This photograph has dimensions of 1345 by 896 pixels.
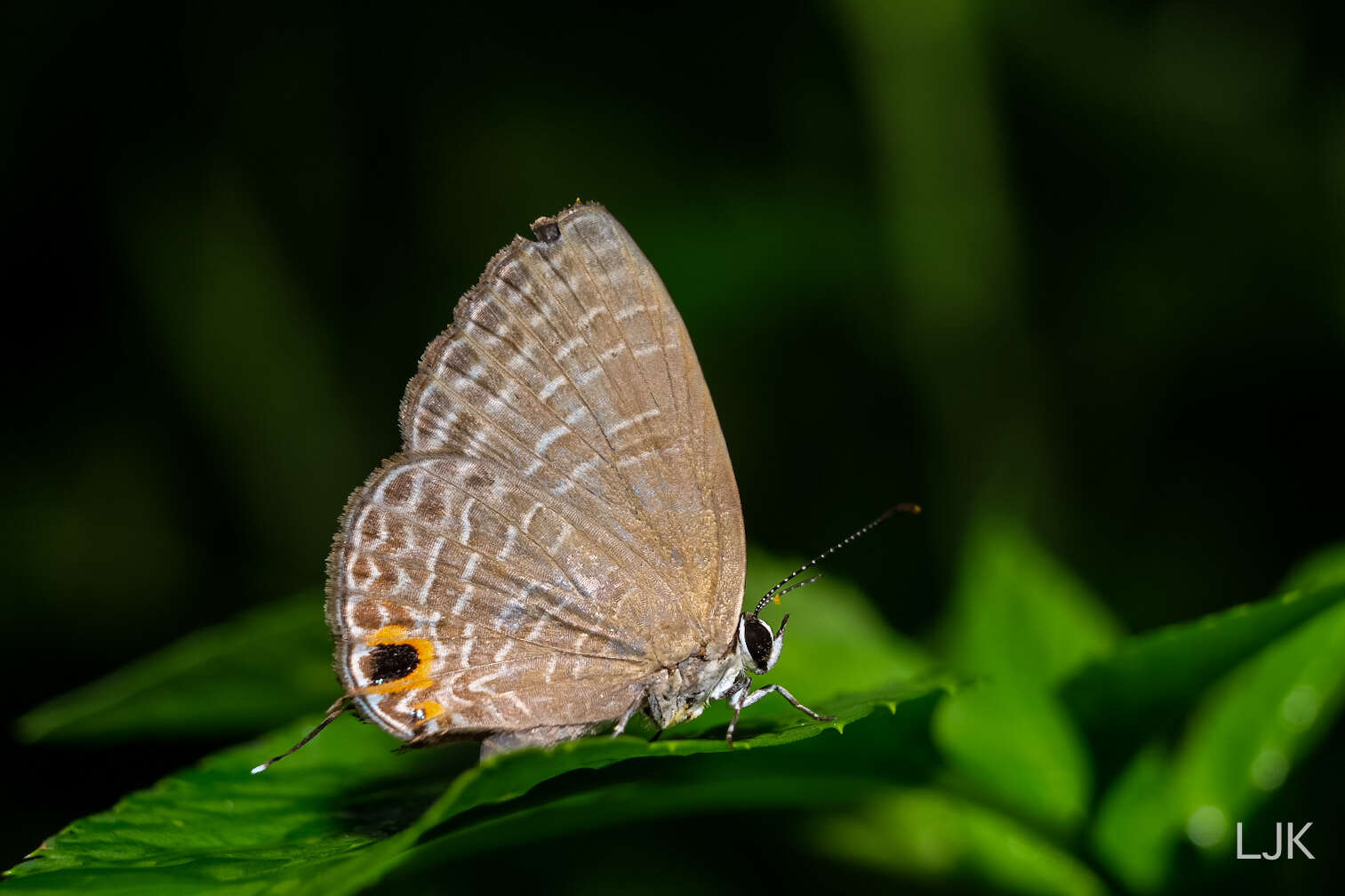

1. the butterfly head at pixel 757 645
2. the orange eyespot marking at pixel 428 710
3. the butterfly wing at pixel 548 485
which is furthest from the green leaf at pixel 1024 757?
the orange eyespot marking at pixel 428 710

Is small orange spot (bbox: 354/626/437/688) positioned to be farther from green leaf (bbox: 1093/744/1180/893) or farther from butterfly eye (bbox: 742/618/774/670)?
green leaf (bbox: 1093/744/1180/893)

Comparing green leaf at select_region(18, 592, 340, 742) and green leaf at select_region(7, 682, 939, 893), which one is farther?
green leaf at select_region(18, 592, 340, 742)

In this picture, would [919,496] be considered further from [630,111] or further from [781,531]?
[630,111]

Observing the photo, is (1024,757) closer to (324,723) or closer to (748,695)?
(748,695)

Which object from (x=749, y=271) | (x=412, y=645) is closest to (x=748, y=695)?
(x=412, y=645)

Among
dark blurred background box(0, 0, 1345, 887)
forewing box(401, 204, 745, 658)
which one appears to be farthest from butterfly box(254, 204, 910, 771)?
dark blurred background box(0, 0, 1345, 887)

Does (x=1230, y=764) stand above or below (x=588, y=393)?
below

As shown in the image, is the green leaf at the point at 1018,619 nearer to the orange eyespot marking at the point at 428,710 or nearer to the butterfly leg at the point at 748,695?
the butterfly leg at the point at 748,695
